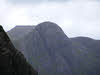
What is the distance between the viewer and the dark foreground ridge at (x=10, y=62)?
1879 cm

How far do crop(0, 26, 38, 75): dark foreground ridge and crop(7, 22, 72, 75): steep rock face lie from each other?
92747 millimetres

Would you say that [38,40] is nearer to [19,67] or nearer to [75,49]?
[75,49]

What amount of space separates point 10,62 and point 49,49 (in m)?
107

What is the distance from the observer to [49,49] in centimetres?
12700

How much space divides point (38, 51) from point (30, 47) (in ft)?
22.1

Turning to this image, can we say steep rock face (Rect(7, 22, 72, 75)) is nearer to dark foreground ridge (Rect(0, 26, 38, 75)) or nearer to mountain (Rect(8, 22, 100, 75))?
mountain (Rect(8, 22, 100, 75))

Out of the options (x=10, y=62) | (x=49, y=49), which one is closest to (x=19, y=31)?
(x=49, y=49)

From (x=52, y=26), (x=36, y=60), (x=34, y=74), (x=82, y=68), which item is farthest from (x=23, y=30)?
(x=34, y=74)

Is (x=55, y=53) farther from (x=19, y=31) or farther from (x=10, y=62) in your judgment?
(x=10, y=62)

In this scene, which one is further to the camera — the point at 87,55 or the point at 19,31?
the point at 19,31

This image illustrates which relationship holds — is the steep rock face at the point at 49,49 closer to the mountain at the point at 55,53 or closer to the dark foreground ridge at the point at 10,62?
the mountain at the point at 55,53

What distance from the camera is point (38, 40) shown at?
129000mm

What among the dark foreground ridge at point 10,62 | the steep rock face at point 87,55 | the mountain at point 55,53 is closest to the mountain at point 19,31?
the mountain at point 55,53

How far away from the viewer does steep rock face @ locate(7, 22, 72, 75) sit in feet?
389
